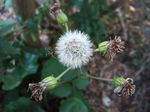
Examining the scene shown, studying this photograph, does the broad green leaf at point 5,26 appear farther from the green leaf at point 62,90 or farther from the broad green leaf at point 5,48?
the green leaf at point 62,90

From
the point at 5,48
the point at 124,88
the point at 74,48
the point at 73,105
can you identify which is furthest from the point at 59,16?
the point at 73,105

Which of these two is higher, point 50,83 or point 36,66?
point 36,66

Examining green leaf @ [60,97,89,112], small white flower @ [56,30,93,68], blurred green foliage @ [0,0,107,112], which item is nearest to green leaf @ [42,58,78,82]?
blurred green foliage @ [0,0,107,112]

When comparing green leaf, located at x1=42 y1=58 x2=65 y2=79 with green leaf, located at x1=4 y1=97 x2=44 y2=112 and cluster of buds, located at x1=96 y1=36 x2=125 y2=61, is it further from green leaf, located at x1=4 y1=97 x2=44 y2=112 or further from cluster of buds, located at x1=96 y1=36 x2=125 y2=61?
cluster of buds, located at x1=96 y1=36 x2=125 y2=61

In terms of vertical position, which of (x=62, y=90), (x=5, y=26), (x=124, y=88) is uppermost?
(x=5, y=26)

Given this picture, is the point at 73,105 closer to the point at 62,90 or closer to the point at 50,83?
the point at 62,90

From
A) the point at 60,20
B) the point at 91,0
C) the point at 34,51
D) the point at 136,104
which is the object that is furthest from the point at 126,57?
the point at 60,20

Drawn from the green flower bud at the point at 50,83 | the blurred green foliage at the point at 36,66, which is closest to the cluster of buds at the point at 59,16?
the green flower bud at the point at 50,83
